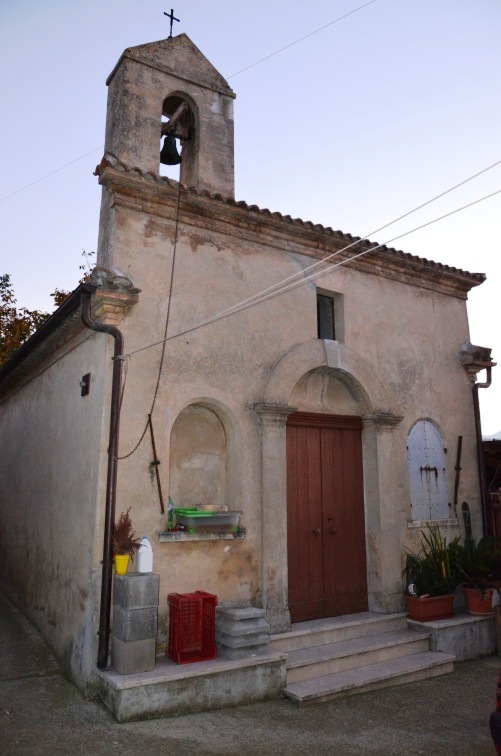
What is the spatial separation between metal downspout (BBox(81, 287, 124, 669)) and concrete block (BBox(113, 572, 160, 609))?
146 millimetres

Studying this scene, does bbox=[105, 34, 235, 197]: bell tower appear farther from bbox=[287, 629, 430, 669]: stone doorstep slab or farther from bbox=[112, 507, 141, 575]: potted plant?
bbox=[287, 629, 430, 669]: stone doorstep slab

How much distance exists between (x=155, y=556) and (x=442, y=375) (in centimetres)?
568

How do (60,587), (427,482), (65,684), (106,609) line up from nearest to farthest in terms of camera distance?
1. (106,609)
2. (65,684)
3. (60,587)
4. (427,482)

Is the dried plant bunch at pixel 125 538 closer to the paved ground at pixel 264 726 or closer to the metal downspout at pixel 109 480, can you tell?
the metal downspout at pixel 109 480

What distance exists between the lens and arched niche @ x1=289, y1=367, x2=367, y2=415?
7.57 meters

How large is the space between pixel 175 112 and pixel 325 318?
369 centimetres

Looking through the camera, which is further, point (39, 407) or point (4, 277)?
point (4, 277)

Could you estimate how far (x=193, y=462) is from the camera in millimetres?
6625

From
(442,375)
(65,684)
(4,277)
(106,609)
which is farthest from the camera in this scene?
(4,277)

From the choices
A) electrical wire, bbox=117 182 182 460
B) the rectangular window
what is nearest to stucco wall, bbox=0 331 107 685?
electrical wire, bbox=117 182 182 460

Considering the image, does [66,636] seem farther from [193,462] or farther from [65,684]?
[193,462]

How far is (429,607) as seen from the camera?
717 centimetres

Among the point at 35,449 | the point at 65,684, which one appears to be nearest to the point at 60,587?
the point at 65,684

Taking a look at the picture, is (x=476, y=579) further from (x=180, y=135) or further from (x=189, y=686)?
(x=180, y=135)
